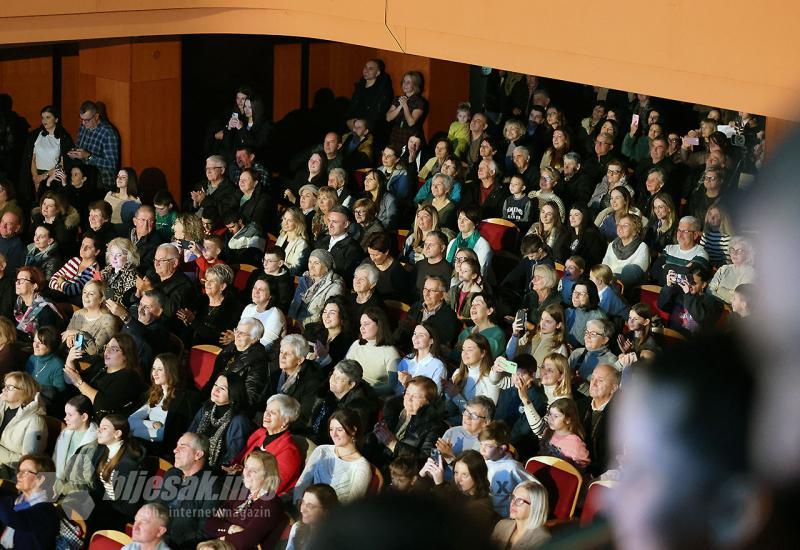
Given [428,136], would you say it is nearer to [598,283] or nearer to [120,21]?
[120,21]

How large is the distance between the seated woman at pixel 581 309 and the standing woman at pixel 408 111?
4552 millimetres

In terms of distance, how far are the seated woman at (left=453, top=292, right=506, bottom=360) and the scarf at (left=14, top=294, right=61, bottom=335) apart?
8.58 feet

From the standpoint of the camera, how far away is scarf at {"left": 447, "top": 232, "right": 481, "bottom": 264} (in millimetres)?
7637

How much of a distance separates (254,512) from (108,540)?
611mm

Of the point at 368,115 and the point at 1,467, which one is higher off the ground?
the point at 368,115

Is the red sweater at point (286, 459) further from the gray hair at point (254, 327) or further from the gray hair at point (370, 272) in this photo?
the gray hair at point (370, 272)

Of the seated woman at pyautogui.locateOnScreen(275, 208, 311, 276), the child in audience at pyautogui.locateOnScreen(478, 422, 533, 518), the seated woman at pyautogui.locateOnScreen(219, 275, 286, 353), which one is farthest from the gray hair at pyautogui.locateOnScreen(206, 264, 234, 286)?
the child in audience at pyautogui.locateOnScreen(478, 422, 533, 518)

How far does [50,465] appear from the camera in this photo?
5355 mm

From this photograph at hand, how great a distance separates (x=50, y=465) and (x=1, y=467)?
0.66 m

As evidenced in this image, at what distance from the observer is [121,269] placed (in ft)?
25.4

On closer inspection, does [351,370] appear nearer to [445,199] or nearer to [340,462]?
[340,462]

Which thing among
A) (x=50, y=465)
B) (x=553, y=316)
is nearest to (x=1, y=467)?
(x=50, y=465)

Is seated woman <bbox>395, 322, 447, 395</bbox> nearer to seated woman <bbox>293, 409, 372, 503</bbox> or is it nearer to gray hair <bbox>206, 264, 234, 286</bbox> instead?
seated woman <bbox>293, 409, 372, 503</bbox>

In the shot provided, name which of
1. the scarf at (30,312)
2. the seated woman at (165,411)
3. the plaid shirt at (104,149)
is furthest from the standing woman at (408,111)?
the seated woman at (165,411)
